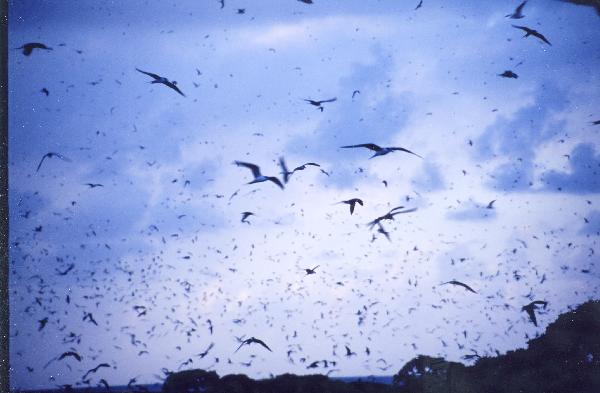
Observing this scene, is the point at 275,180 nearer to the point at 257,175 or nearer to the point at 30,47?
the point at 257,175

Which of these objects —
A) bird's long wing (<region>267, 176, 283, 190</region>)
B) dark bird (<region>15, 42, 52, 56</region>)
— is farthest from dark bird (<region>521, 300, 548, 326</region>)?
dark bird (<region>15, 42, 52, 56</region>)

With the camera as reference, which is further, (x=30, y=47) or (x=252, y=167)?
(x=252, y=167)

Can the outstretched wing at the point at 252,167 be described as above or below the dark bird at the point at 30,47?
below

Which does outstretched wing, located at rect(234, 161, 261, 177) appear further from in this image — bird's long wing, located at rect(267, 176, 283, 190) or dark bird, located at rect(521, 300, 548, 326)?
dark bird, located at rect(521, 300, 548, 326)

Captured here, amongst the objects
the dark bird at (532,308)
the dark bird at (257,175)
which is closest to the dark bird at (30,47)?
the dark bird at (257,175)

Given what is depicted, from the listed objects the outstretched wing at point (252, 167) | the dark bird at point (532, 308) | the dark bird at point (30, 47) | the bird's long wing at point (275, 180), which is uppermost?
the dark bird at point (30, 47)

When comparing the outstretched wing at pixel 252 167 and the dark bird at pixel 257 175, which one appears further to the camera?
the outstretched wing at pixel 252 167

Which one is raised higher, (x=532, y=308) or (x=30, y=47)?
(x=30, y=47)

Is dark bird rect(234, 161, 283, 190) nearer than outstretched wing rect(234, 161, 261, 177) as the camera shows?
Yes

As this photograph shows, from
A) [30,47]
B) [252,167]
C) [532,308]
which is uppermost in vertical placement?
[30,47]

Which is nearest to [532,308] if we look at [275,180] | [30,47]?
[275,180]

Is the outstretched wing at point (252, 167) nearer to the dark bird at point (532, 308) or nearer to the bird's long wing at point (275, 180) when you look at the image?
the bird's long wing at point (275, 180)

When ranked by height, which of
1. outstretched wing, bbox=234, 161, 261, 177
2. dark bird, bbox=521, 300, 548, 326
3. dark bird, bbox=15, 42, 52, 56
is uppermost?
dark bird, bbox=15, 42, 52, 56

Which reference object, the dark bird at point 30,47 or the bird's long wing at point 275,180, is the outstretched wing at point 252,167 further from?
the dark bird at point 30,47
